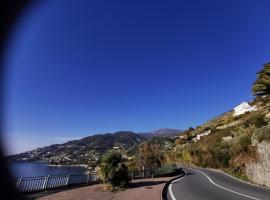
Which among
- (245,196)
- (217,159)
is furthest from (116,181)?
(217,159)

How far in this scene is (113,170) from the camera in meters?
20.9

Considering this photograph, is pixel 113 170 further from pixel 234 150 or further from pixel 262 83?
pixel 234 150

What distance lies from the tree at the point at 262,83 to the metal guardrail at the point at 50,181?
16.1 meters

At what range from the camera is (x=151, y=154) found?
51.8m

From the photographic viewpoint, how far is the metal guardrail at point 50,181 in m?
16.6

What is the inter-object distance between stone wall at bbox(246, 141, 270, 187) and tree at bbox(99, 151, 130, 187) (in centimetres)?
918

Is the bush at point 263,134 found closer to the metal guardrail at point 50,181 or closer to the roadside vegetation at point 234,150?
the roadside vegetation at point 234,150

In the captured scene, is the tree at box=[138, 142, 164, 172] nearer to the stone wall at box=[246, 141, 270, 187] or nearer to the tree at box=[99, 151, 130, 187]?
the stone wall at box=[246, 141, 270, 187]

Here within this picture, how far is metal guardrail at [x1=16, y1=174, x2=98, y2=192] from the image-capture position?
16586 millimetres

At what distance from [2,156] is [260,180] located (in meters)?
18.1

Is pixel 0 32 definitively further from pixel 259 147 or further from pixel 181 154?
pixel 181 154

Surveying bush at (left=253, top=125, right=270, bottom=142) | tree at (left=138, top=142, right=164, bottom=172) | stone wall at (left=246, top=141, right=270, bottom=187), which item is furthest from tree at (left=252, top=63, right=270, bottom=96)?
tree at (left=138, top=142, right=164, bottom=172)

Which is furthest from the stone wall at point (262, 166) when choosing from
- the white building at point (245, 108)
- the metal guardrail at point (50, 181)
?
the white building at point (245, 108)

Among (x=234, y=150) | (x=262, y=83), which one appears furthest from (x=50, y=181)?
(x=234, y=150)
